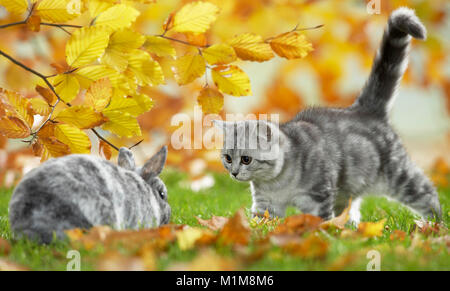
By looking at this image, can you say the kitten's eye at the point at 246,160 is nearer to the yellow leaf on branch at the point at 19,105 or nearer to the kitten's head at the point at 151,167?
the kitten's head at the point at 151,167

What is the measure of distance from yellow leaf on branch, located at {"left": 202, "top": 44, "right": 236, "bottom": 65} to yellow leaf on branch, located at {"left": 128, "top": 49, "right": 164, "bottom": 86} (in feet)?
0.80

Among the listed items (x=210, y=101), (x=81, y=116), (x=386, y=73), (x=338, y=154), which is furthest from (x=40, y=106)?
(x=386, y=73)

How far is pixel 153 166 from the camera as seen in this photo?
2.20 meters

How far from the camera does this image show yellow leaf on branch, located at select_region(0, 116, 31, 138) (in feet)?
6.62

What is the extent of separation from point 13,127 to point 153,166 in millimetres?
644

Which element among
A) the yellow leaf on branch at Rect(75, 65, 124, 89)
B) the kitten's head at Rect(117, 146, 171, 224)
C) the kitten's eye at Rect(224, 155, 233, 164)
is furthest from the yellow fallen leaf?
the kitten's eye at Rect(224, 155, 233, 164)

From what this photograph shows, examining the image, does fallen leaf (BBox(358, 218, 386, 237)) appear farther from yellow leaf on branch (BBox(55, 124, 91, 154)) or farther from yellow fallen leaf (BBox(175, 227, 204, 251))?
yellow leaf on branch (BBox(55, 124, 91, 154))

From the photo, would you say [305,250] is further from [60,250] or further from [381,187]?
[381,187]

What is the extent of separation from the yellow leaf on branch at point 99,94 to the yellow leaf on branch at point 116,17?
28cm

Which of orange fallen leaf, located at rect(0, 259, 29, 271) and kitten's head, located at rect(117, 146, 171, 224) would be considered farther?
kitten's head, located at rect(117, 146, 171, 224)

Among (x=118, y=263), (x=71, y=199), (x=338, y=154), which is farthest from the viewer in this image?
(x=338, y=154)

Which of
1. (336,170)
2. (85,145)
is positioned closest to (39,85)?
(85,145)

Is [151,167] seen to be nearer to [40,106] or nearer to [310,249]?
[40,106]
